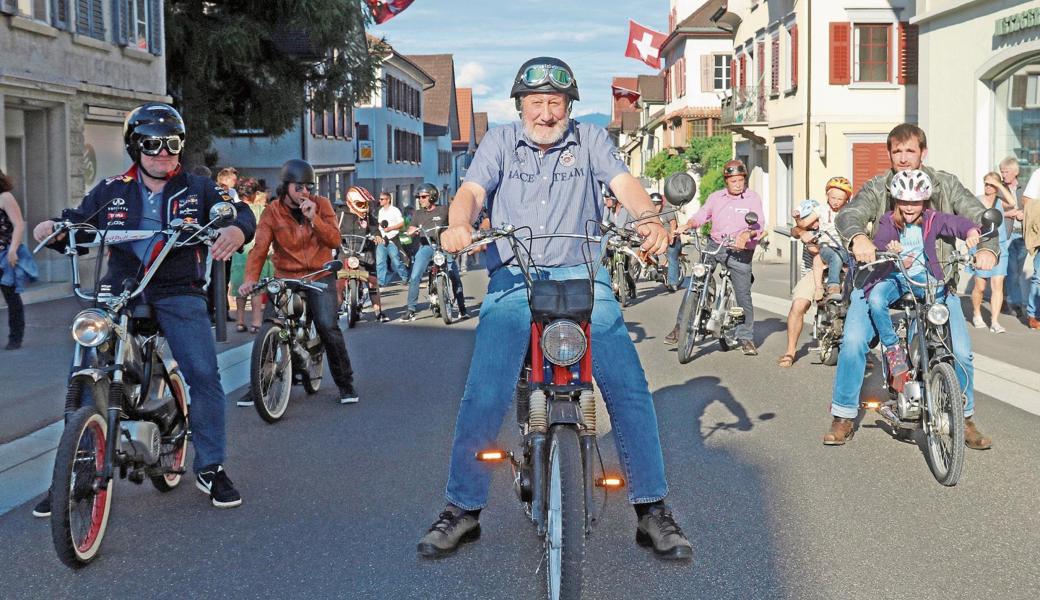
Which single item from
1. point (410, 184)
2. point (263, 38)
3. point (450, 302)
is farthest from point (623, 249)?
point (410, 184)

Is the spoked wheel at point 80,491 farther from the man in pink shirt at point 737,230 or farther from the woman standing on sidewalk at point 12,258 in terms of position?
the man in pink shirt at point 737,230

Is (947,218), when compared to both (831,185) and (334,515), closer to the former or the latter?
(334,515)

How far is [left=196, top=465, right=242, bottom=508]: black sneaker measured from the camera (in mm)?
6039

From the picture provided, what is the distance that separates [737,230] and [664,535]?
7.42 meters

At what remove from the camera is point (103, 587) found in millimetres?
4781

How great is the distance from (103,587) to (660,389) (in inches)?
225

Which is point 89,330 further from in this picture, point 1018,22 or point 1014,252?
point 1018,22

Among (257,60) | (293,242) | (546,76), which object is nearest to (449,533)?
(546,76)

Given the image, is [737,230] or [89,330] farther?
[737,230]

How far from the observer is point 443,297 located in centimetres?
1556

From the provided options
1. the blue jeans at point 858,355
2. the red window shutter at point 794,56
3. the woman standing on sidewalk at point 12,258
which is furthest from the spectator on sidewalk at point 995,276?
the red window shutter at point 794,56

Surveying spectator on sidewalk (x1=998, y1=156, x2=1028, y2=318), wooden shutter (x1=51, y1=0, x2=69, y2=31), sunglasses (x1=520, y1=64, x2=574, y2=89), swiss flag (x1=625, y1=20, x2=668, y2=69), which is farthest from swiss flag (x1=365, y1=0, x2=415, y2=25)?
swiss flag (x1=625, y1=20, x2=668, y2=69)

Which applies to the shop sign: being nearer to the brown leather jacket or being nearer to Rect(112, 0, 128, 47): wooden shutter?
the brown leather jacket

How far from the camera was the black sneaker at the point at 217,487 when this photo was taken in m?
6.04
